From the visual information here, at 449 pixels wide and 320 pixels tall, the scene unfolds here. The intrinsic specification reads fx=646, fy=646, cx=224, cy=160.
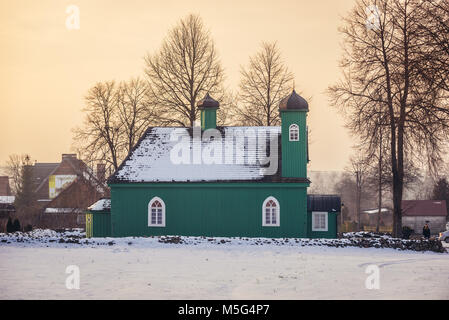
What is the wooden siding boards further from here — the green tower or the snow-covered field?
the snow-covered field

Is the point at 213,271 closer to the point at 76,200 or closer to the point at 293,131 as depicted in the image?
the point at 293,131

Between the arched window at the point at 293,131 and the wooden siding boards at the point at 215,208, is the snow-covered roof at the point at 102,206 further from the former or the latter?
the arched window at the point at 293,131

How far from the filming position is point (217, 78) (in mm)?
44219

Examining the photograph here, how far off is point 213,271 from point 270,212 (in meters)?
15.6

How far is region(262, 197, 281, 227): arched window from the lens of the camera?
3569 cm

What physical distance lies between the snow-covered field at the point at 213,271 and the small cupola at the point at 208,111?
10076 mm

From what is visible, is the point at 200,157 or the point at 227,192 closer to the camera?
the point at 227,192

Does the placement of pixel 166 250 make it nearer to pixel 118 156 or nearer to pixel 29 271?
pixel 29 271

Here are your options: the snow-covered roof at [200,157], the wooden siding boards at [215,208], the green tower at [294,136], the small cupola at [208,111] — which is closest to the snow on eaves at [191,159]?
the snow-covered roof at [200,157]

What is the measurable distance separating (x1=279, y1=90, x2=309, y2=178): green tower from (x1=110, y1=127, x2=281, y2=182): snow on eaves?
1081 mm

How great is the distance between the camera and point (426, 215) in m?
71.8

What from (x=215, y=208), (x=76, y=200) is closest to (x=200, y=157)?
(x=215, y=208)
